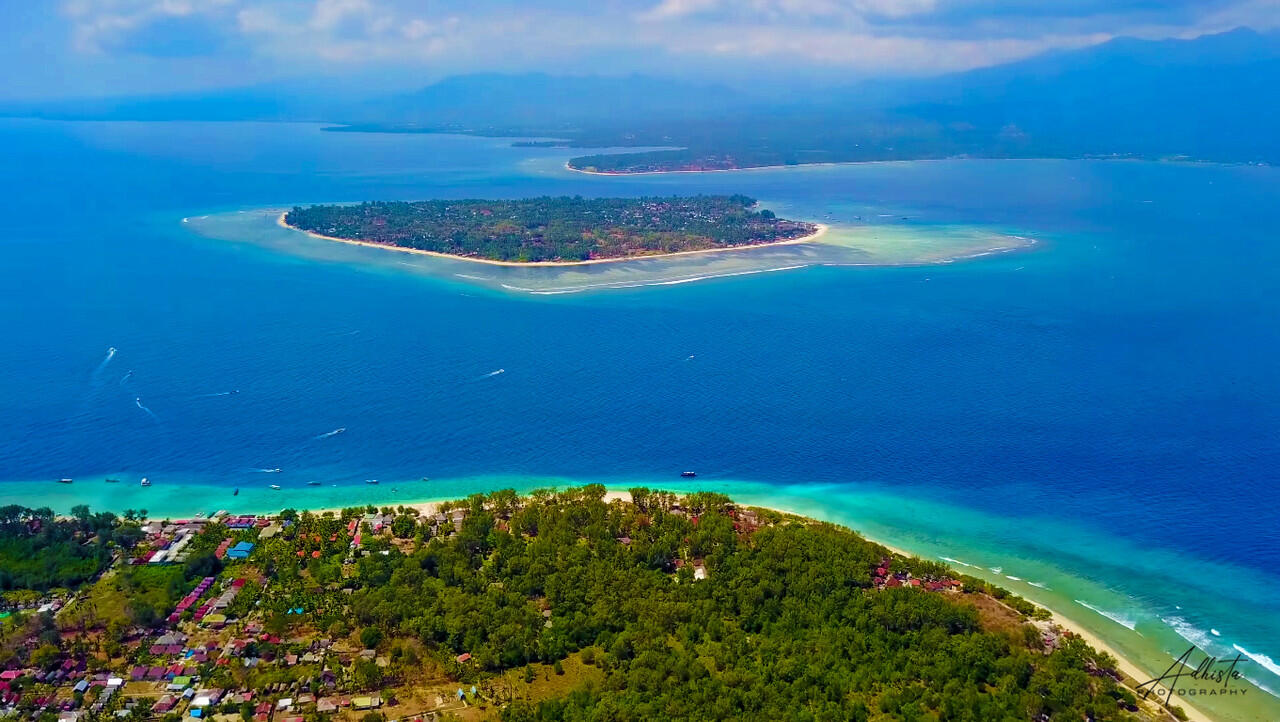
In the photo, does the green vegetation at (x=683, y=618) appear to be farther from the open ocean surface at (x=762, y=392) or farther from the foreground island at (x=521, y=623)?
the open ocean surface at (x=762, y=392)

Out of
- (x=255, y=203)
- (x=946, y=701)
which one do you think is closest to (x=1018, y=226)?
(x=946, y=701)

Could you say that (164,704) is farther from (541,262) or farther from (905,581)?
(541,262)

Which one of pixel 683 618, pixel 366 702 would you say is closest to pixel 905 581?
pixel 683 618

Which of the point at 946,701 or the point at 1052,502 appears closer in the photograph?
the point at 946,701

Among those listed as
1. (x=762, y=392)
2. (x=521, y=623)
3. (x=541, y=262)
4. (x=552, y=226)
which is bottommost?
(x=521, y=623)

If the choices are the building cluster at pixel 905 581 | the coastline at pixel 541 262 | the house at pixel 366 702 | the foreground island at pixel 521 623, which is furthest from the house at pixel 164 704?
the coastline at pixel 541 262

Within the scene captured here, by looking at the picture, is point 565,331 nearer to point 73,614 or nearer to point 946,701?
point 73,614
